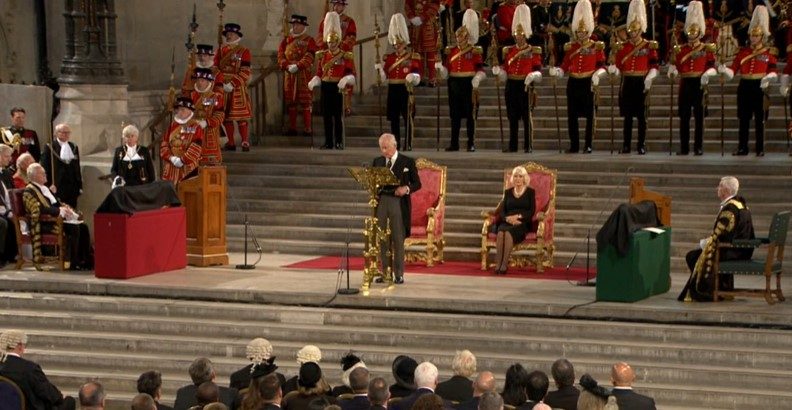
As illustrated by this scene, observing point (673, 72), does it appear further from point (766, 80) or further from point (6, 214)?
point (6, 214)

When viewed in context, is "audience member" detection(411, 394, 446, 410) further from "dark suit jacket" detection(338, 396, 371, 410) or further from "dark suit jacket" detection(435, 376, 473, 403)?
"dark suit jacket" detection(435, 376, 473, 403)

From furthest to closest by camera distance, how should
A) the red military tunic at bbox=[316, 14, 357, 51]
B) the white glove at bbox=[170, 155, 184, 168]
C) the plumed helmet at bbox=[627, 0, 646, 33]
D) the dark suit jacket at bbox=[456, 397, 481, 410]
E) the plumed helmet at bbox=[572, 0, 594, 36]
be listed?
the red military tunic at bbox=[316, 14, 357, 51], the plumed helmet at bbox=[572, 0, 594, 36], the plumed helmet at bbox=[627, 0, 646, 33], the white glove at bbox=[170, 155, 184, 168], the dark suit jacket at bbox=[456, 397, 481, 410]

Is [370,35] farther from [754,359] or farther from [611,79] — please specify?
[754,359]

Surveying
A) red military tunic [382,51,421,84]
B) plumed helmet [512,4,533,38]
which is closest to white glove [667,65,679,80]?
plumed helmet [512,4,533,38]

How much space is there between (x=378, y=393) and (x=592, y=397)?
1.27 m

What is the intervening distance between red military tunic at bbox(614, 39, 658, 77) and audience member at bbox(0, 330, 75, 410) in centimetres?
1030

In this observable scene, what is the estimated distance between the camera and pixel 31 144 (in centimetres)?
1923

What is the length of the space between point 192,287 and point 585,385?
6.60 m

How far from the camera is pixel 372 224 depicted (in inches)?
634

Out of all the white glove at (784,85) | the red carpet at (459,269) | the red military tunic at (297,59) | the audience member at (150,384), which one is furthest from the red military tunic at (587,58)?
the audience member at (150,384)

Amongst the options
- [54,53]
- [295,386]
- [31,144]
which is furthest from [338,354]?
[54,53]

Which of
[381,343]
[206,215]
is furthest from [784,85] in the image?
[381,343]

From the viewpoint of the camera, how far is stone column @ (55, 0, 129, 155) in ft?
64.5

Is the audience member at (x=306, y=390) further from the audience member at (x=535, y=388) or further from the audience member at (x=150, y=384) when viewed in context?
the audience member at (x=535, y=388)
